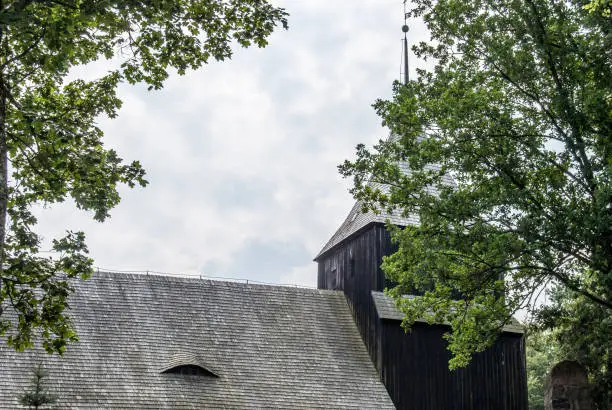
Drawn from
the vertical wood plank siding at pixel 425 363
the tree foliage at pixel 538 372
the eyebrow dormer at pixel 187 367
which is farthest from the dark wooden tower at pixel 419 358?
the tree foliage at pixel 538 372

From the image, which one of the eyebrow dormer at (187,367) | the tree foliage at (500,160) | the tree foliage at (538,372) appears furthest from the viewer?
the tree foliage at (538,372)

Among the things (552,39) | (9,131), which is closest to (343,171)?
(552,39)

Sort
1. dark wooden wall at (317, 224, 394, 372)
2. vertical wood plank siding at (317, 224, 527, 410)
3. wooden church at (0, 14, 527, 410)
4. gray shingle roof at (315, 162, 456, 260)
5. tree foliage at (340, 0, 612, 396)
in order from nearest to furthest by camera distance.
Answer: tree foliage at (340, 0, 612, 396) < wooden church at (0, 14, 527, 410) < vertical wood plank siding at (317, 224, 527, 410) < dark wooden wall at (317, 224, 394, 372) < gray shingle roof at (315, 162, 456, 260)

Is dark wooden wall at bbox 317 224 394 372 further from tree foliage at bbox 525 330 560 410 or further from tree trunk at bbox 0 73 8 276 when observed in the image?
tree foliage at bbox 525 330 560 410

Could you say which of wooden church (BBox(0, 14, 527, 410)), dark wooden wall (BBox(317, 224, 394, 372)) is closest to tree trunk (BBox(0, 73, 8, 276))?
wooden church (BBox(0, 14, 527, 410))

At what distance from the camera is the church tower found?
22.5 metres

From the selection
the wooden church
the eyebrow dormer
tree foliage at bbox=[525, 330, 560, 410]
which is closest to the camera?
the wooden church

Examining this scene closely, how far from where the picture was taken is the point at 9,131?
385 inches

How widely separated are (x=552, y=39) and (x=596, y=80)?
1.21 metres

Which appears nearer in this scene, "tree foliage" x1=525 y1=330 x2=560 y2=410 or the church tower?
the church tower

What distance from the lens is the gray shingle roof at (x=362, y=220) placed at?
24.3 m

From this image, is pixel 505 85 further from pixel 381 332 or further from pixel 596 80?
pixel 381 332

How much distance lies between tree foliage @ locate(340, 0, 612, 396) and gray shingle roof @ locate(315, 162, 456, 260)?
280 inches

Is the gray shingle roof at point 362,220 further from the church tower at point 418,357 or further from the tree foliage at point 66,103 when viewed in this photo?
the tree foliage at point 66,103
